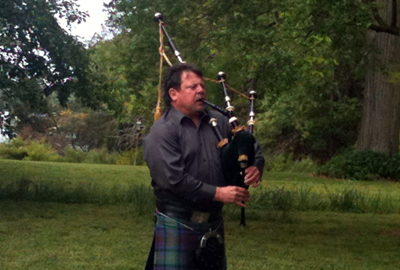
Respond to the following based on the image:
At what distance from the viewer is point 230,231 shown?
39.0ft

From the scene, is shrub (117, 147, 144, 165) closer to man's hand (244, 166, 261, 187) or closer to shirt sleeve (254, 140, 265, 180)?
shirt sleeve (254, 140, 265, 180)

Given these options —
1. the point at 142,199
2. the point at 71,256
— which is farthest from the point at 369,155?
the point at 71,256

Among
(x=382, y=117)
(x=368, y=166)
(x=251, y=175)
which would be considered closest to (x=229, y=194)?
(x=251, y=175)

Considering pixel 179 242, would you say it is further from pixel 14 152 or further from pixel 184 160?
pixel 14 152

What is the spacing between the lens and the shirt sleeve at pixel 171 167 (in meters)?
4.33

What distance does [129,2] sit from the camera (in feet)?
54.3

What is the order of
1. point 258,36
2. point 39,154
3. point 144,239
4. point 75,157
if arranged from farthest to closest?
1. point 39,154
2. point 75,157
3. point 258,36
4. point 144,239

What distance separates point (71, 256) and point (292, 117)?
23.7 meters

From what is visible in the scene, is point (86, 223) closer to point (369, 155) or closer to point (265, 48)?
point (265, 48)

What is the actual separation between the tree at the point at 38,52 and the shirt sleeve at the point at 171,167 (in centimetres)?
875

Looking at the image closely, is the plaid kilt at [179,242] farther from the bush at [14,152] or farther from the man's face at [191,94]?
the bush at [14,152]

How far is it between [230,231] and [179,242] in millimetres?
7399

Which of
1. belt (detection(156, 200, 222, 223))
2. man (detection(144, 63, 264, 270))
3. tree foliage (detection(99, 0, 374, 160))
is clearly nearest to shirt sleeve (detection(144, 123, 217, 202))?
man (detection(144, 63, 264, 270))

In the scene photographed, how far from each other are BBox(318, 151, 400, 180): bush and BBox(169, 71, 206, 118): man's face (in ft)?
64.0
